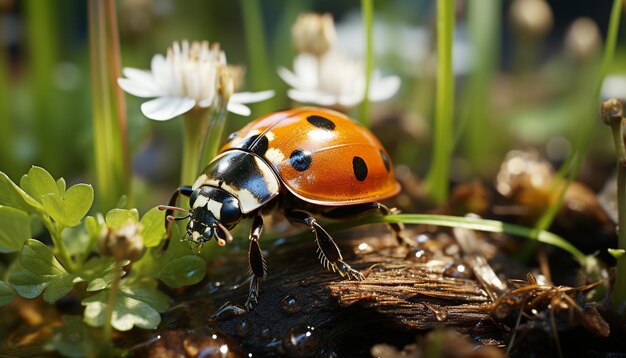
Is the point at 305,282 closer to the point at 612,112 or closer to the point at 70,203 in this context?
the point at 70,203

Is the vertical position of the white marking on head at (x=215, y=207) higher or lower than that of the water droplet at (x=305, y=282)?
higher

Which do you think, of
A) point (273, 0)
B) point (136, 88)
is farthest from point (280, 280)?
point (273, 0)

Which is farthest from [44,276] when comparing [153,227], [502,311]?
[502,311]

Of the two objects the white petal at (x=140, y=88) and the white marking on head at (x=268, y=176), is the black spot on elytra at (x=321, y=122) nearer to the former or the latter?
the white marking on head at (x=268, y=176)

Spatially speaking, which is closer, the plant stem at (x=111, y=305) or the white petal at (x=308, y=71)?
the plant stem at (x=111, y=305)

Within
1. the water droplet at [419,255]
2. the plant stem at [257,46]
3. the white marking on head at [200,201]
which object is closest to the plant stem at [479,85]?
the plant stem at [257,46]

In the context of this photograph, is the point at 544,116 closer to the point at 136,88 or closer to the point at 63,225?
the point at 136,88

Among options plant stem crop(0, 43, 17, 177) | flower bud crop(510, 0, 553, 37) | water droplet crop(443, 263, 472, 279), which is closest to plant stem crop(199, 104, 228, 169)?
water droplet crop(443, 263, 472, 279)
